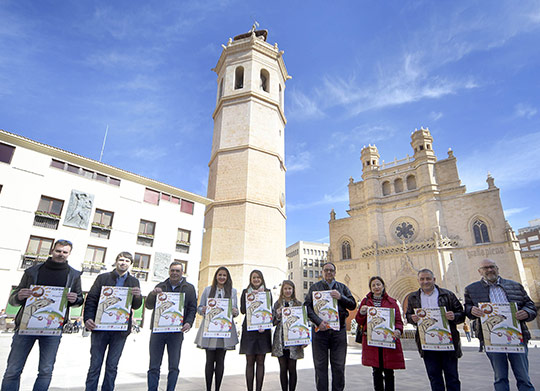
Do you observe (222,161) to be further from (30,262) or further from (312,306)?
(312,306)

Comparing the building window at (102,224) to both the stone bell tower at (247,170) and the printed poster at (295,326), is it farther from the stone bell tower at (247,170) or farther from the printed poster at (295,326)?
the printed poster at (295,326)

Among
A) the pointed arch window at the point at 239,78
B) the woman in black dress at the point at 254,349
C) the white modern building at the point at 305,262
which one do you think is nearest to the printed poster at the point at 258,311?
the woman in black dress at the point at 254,349

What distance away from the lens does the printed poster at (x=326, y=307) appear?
409 centimetres

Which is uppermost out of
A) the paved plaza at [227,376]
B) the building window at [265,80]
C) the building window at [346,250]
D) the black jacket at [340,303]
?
the building window at [265,80]

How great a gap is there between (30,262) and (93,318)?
1389 cm

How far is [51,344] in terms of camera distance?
3.45m

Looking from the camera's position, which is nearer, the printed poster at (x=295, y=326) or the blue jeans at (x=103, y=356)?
the blue jeans at (x=103, y=356)

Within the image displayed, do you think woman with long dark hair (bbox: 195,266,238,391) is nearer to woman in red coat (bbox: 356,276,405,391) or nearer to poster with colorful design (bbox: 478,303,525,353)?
woman in red coat (bbox: 356,276,405,391)

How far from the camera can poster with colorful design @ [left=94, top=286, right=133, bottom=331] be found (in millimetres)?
3693

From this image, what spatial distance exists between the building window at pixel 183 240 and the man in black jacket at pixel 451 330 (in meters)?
16.7

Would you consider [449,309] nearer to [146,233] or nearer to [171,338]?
[171,338]

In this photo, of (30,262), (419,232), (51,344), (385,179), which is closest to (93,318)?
(51,344)

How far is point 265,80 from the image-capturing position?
22.6 m

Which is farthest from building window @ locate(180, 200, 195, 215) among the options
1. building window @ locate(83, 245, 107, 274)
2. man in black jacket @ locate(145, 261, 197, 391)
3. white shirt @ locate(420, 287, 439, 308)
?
white shirt @ locate(420, 287, 439, 308)
